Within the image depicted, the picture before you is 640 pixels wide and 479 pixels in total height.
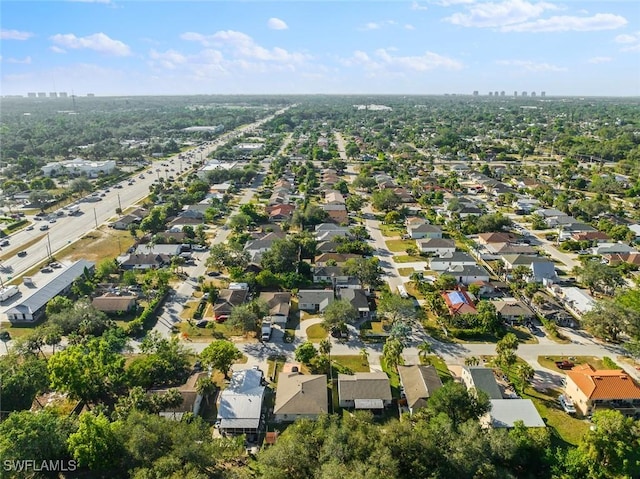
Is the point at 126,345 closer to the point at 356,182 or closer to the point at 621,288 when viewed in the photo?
the point at 621,288

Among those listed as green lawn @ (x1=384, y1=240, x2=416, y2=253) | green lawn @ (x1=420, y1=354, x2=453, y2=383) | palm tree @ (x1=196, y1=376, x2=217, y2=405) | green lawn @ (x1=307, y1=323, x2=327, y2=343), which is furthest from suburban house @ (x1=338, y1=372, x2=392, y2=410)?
green lawn @ (x1=384, y1=240, x2=416, y2=253)

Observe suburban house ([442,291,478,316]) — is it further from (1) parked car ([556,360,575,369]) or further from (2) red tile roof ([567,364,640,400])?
(2) red tile roof ([567,364,640,400])

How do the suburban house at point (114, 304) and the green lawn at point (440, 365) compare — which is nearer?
the green lawn at point (440, 365)

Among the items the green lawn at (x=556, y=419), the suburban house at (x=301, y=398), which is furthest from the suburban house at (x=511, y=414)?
the suburban house at (x=301, y=398)

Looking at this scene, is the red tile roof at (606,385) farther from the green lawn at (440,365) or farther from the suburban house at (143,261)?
the suburban house at (143,261)

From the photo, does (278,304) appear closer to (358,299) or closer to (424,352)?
(358,299)

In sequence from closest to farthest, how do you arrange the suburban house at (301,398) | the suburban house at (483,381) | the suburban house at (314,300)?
the suburban house at (301,398), the suburban house at (483,381), the suburban house at (314,300)
